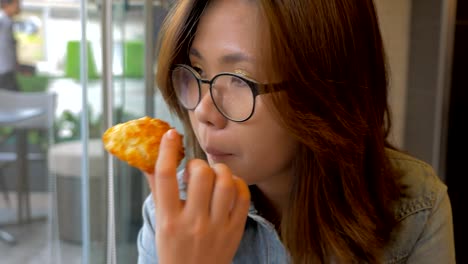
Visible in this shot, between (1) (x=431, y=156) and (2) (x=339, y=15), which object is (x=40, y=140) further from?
(1) (x=431, y=156)

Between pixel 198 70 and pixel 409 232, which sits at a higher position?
pixel 198 70

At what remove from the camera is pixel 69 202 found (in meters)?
1.83

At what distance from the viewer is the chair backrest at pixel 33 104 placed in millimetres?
1669

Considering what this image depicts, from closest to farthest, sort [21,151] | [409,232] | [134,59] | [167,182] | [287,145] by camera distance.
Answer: [167,182]
[287,145]
[409,232]
[21,151]
[134,59]

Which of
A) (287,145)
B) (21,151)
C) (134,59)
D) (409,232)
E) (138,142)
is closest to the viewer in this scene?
(138,142)

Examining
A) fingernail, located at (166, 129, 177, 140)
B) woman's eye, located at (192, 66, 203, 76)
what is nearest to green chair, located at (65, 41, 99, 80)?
woman's eye, located at (192, 66, 203, 76)

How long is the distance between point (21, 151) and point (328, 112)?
1.17m

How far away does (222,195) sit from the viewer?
0.72 meters

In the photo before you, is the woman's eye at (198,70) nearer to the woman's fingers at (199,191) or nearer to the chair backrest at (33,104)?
the woman's fingers at (199,191)

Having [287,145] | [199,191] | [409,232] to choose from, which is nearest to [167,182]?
[199,191]

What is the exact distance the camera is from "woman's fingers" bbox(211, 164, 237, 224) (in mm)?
720

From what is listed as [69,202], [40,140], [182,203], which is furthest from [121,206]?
[182,203]

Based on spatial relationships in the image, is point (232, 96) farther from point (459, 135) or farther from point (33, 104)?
point (459, 135)

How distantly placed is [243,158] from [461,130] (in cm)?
229
